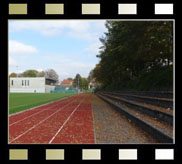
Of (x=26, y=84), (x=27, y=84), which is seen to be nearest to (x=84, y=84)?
(x=27, y=84)

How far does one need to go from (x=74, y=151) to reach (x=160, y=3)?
95.6 inches

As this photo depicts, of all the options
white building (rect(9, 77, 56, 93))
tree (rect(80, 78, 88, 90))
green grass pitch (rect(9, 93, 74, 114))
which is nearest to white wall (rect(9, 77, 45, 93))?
white building (rect(9, 77, 56, 93))

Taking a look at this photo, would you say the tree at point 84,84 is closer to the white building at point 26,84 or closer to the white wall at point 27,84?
the white building at point 26,84

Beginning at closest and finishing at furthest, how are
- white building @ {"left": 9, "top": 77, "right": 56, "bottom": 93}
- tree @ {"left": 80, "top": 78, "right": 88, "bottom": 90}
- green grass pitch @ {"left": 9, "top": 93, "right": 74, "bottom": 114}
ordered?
green grass pitch @ {"left": 9, "top": 93, "right": 74, "bottom": 114} < white building @ {"left": 9, "top": 77, "right": 56, "bottom": 93} < tree @ {"left": 80, "top": 78, "right": 88, "bottom": 90}

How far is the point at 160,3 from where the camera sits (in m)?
2.44

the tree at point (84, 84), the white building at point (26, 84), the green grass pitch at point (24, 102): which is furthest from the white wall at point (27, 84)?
the tree at point (84, 84)

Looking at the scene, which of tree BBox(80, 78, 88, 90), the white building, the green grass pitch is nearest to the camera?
the green grass pitch

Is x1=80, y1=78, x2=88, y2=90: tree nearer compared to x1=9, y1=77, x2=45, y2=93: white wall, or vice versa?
x1=9, y1=77, x2=45, y2=93: white wall

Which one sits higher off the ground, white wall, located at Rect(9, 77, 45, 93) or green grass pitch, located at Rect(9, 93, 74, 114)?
white wall, located at Rect(9, 77, 45, 93)

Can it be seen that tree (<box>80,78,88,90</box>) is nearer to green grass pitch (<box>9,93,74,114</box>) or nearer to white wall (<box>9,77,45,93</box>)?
white wall (<box>9,77,45,93</box>)

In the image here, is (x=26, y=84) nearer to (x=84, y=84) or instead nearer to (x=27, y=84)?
(x=27, y=84)

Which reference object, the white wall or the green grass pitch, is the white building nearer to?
the white wall

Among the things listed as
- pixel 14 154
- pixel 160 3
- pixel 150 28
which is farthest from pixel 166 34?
pixel 14 154

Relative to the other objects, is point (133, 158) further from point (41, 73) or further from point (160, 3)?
point (41, 73)
